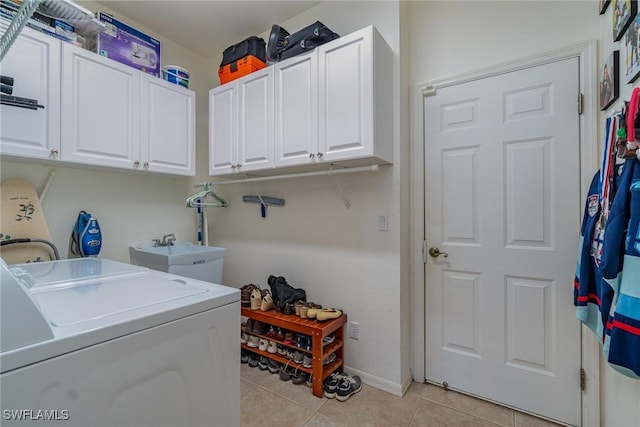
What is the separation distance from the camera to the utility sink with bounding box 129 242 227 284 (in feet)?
6.54

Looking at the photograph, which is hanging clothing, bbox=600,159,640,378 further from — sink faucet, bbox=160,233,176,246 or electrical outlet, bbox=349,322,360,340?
sink faucet, bbox=160,233,176,246

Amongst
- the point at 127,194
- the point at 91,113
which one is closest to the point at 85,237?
the point at 127,194

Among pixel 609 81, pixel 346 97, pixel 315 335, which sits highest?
pixel 346 97

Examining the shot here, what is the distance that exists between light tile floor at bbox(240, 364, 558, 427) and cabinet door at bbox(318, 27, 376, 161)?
157 cm

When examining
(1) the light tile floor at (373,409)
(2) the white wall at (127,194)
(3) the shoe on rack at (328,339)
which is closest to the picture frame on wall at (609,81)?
(1) the light tile floor at (373,409)

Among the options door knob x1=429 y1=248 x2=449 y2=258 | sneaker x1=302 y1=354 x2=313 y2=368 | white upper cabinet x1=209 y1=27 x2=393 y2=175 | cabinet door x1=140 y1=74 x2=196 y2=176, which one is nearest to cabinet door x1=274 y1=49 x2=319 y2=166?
white upper cabinet x1=209 y1=27 x2=393 y2=175

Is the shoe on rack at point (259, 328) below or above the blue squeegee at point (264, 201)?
below

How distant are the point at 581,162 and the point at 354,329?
Answer: 1738mm

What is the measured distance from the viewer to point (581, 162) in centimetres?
156

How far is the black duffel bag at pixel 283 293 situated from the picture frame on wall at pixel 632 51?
2122 mm

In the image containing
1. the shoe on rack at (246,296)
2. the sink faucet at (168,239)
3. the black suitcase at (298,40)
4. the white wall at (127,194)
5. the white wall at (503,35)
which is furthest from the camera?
the sink faucet at (168,239)

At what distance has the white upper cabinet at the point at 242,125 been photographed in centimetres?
209

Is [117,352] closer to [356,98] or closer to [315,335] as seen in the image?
[315,335]

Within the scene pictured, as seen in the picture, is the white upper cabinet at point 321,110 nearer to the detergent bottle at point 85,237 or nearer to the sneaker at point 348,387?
the detergent bottle at point 85,237
